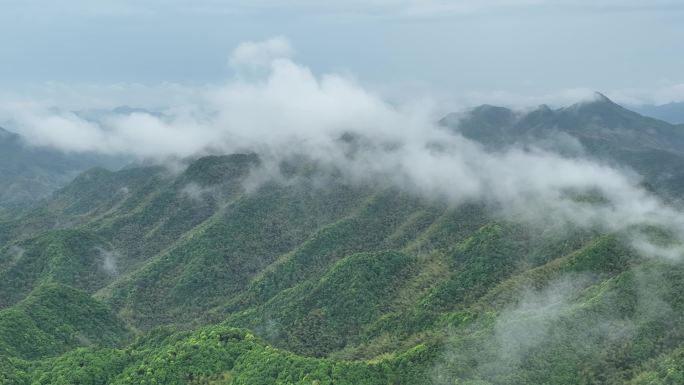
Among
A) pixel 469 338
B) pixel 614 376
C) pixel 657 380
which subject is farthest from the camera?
pixel 469 338

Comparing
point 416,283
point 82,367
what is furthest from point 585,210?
point 82,367

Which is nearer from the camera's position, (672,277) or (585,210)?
(672,277)

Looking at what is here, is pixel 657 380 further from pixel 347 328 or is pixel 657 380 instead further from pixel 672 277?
pixel 347 328

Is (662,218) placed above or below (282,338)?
above

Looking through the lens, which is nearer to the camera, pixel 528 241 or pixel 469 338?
pixel 469 338

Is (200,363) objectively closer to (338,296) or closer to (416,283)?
(338,296)

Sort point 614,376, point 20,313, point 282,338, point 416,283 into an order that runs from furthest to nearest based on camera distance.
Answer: point 416,283 → point 282,338 → point 20,313 → point 614,376

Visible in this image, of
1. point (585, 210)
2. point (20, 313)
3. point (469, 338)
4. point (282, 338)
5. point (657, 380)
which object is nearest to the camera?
point (657, 380)

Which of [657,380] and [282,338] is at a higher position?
[657,380]

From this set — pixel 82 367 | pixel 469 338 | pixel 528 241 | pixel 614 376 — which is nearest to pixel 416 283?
pixel 528 241
